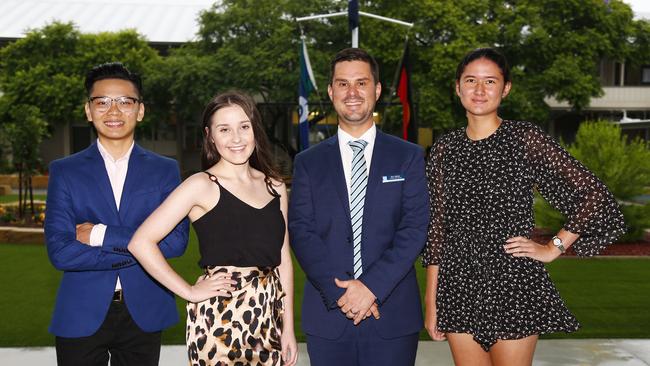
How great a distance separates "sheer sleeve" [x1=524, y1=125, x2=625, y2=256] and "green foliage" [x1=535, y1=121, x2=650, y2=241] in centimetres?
1021

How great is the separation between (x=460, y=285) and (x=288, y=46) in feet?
88.7

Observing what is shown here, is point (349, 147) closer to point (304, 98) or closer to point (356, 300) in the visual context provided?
point (356, 300)

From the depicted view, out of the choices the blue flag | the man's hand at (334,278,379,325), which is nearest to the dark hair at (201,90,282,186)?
the man's hand at (334,278,379,325)

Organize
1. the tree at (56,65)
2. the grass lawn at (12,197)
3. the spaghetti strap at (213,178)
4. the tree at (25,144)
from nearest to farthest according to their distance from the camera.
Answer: the spaghetti strap at (213,178)
the tree at (25,144)
the grass lawn at (12,197)
the tree at (56,65)

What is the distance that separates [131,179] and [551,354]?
159 inches

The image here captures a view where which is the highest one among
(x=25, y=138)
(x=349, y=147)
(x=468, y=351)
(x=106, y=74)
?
(x=106, y=74)

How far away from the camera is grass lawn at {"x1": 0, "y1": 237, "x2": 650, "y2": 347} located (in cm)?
672

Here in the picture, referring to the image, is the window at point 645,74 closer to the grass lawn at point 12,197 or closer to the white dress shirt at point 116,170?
the grass lawn at point 12,197

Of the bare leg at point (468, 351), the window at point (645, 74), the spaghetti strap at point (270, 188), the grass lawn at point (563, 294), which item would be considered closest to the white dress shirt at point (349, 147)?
the spaghetti strap at point (270, 188)

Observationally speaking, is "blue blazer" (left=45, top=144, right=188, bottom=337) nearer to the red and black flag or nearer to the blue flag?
the red and black flag

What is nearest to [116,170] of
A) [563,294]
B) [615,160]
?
[563,294]

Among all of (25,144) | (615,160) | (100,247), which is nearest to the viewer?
(100,247)

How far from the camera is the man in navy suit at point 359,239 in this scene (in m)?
3.23

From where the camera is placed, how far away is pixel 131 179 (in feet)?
10.9
